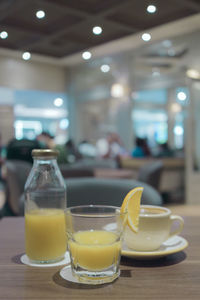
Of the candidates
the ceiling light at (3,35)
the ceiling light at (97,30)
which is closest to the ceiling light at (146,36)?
the ceiling light at (97,30)

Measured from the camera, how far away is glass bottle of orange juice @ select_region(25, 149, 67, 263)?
700 millimetres

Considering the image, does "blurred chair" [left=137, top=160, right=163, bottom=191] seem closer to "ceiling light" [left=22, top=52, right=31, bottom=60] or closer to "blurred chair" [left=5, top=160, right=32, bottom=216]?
"blurred chair" [left=5, top=160, right=32, bottom=216]

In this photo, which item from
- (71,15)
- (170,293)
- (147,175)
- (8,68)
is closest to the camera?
(170,293)

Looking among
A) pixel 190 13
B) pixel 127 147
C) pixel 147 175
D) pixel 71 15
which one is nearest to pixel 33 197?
pixel 71 15

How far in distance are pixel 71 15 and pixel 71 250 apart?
0.96 m

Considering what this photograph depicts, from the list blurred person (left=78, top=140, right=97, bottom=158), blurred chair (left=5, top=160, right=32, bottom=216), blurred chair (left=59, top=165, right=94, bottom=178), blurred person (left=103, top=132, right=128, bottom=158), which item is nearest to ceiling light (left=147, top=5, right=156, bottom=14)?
blurred chair (left=59, top=165, right=94, bottom=178)

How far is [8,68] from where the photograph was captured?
1.02 meters

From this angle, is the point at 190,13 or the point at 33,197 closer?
the point at 33,197

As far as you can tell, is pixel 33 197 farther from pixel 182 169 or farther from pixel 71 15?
pixel 182 169

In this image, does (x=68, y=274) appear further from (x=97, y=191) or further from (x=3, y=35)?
(x=97, y=191)

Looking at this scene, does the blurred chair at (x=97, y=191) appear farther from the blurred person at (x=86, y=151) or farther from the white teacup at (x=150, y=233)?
the blurred person at (x=86, y=151)

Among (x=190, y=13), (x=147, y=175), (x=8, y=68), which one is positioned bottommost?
(x=147, y=175)

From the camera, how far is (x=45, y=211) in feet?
2.39

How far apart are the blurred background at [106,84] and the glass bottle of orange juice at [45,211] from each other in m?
0.40
